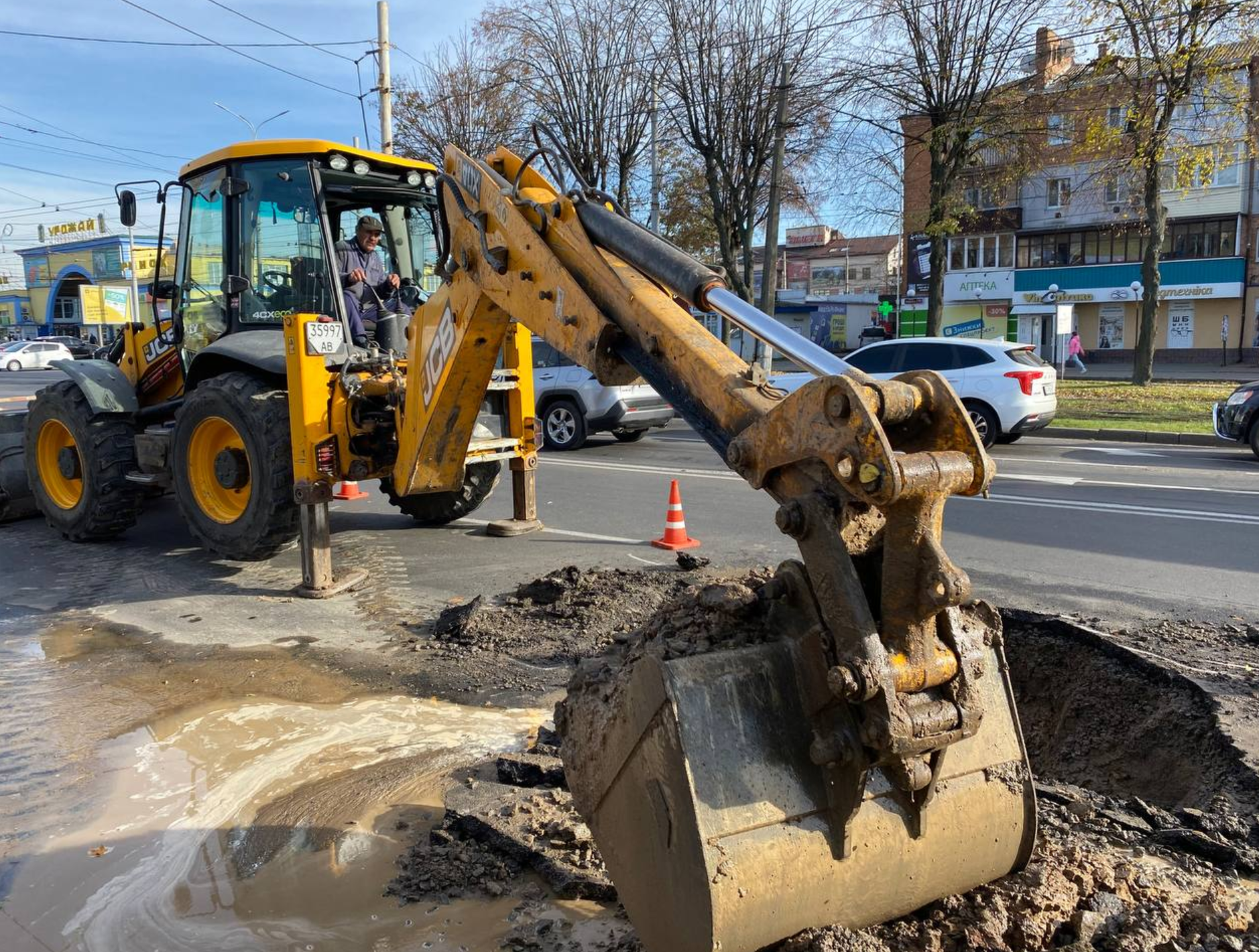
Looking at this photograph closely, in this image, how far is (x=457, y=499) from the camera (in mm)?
8375

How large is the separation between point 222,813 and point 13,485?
7.01 m

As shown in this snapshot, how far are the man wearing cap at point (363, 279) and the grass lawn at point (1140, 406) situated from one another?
13.0 meters

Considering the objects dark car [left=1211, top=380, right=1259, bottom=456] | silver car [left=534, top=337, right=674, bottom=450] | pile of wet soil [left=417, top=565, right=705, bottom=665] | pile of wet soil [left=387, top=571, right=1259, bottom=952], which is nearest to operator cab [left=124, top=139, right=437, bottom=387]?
pile of wet soil [left=417, top=565, right=705, bottom=665]

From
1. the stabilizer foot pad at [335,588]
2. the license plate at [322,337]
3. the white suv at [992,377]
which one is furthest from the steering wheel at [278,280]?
the white suv at [992,377]

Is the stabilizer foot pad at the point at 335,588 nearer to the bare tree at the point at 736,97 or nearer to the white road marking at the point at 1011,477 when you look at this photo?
the white road marking at the point at 1011,477

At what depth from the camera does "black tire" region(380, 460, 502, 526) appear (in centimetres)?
827

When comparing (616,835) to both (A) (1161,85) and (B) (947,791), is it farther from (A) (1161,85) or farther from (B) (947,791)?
(A) (1161,85)

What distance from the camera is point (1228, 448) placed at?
14.1 metres

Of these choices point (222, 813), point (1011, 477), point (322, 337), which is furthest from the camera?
point (1011, 477)

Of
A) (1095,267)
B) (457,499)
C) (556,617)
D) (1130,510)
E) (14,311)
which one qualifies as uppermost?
(14,311)

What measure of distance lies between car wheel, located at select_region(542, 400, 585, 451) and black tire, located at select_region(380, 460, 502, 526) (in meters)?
6.16

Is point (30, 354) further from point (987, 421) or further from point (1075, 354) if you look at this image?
point (1075, 354)

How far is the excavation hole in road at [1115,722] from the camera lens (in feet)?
12.2

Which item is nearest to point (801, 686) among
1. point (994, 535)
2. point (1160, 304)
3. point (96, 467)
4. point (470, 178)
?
point (470, 178)
